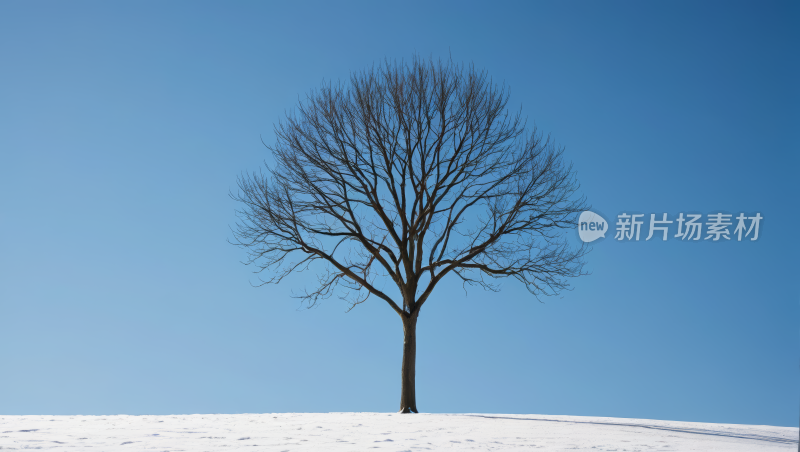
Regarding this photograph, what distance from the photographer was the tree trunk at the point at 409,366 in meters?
12.3

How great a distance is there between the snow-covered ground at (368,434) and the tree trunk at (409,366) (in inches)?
52.0

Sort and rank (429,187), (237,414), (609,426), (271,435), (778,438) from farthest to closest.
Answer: (429,187), (237,414), (609,426), (778,438), (271,435)

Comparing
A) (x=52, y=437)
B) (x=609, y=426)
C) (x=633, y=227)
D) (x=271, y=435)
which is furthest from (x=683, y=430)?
(x=52, y=437)

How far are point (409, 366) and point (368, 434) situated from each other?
13.7 ft

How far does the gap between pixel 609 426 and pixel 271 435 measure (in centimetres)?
549

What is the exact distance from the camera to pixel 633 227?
38.9 feet

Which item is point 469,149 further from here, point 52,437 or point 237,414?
point 52,437

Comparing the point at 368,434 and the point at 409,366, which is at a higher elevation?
the point at 409,366

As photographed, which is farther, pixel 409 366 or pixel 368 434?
pixel 409 366

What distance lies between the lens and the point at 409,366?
488 inches

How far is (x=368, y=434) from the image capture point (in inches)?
Answer: 325

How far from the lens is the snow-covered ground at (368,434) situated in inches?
283

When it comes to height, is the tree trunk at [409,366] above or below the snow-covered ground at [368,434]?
above

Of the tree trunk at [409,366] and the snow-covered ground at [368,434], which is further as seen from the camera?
the tree trunk at [409,366]
